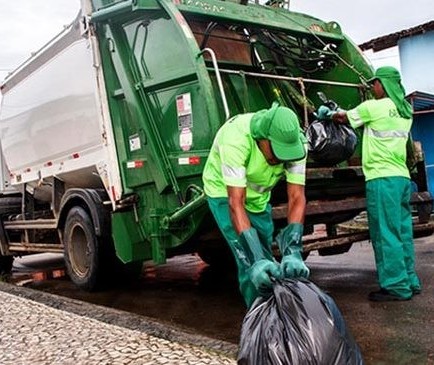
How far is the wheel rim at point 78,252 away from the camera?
5.64 meters

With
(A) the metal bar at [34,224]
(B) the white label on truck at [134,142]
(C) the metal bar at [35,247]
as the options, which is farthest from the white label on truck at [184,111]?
(C) the metal bar at [35,247]

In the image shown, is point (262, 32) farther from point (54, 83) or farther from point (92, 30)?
point (54, 83)

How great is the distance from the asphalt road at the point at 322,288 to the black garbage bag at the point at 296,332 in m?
0.98

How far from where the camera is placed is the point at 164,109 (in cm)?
445

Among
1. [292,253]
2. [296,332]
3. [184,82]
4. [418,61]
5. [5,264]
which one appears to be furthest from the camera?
[418,61]

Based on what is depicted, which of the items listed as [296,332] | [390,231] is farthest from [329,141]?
[296,332]

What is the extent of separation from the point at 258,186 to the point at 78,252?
10.2 feet

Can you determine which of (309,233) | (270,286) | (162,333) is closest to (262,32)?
(309,233)

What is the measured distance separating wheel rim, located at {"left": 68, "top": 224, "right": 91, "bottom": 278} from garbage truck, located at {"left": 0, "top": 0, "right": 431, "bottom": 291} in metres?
0.01

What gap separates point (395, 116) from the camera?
4.33 meters

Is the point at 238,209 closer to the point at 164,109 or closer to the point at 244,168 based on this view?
the point at 244,168

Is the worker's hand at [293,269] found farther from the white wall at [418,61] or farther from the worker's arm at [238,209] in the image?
the white wall at [418,61]

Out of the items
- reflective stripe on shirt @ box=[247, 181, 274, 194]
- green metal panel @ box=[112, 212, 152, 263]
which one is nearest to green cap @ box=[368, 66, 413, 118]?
reflective stripe on shirt @ box=[247, 181, 274, 194]

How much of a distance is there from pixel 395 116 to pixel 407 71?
31.9ft
